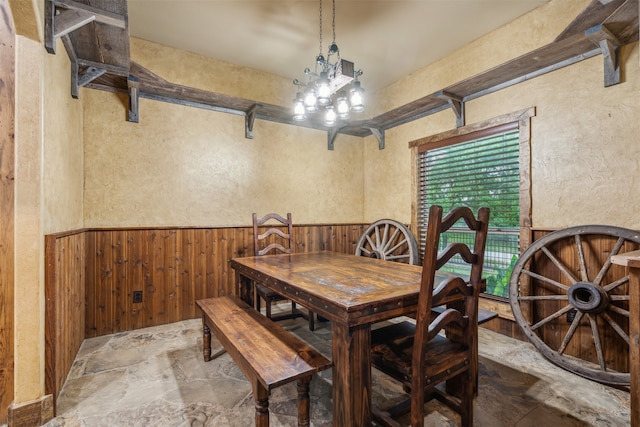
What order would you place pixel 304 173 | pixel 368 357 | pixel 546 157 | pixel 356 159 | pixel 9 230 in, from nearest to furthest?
pixel 368 357 → pixel 9 230 → pixel 546 157 → pixel 304 173 → pixel 356 159

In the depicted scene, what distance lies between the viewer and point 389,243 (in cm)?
376

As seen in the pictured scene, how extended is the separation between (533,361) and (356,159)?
3.18 m

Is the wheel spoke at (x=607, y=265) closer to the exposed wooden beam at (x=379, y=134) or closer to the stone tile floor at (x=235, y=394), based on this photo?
the stone tile floor at (x=235, y=394)

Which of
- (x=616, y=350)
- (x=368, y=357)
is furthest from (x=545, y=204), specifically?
(x=368, y=357)

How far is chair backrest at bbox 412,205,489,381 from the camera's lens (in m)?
1.25

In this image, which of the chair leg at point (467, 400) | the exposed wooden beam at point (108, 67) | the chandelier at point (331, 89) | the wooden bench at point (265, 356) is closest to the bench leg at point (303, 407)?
the wooden bench at point (265, 356)

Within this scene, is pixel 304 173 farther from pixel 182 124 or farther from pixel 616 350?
pixel 616 350

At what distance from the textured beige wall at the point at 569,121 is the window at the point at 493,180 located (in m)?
0.11

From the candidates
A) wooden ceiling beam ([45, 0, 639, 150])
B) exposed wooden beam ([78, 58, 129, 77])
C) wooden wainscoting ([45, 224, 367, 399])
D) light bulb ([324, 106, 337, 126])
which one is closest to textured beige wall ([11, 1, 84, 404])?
wooden ceiling beam ([45, 0, 639, 150])

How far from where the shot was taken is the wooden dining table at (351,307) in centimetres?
133

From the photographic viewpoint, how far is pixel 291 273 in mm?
2025

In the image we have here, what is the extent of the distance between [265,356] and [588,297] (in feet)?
7.99

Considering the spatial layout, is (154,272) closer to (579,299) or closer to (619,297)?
(579,299)

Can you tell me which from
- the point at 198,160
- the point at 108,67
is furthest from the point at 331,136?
the point at 108,67
